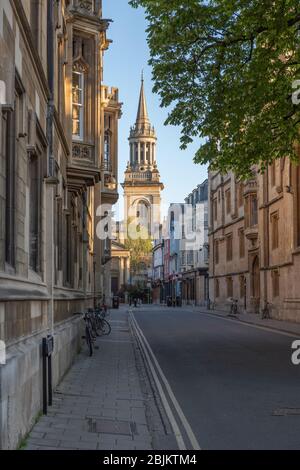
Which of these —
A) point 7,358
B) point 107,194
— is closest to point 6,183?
point 7,358

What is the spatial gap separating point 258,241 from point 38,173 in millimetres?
32854

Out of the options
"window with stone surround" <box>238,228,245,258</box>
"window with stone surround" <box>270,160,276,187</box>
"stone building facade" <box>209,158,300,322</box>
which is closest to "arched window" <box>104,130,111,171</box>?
"stone building facade" <box>209,158,300,322</box>

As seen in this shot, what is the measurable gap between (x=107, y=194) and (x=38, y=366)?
1136 inches

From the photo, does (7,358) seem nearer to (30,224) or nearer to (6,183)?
(6,183)

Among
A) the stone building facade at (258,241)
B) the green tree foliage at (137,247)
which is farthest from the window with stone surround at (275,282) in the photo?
the green tree foliage at (137,247)

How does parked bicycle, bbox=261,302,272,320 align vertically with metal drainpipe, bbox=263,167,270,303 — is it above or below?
below

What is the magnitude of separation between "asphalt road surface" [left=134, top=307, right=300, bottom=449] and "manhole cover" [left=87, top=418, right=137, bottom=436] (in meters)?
0.81

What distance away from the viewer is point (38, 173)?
10.7 metres

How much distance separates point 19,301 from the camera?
7.76 m

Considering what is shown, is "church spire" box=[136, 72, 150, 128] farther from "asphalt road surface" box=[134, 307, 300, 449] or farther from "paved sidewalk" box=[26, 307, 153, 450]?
"paved sidewalk" box=[26, 307, 153, 450]

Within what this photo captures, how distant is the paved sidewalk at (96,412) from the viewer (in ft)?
24.7

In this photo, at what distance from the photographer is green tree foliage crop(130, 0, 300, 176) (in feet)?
53.0

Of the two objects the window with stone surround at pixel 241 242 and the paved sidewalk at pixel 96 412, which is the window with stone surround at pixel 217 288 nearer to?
the window with stone surround at pixel 241 242

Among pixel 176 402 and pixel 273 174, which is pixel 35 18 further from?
pixel 273 174
